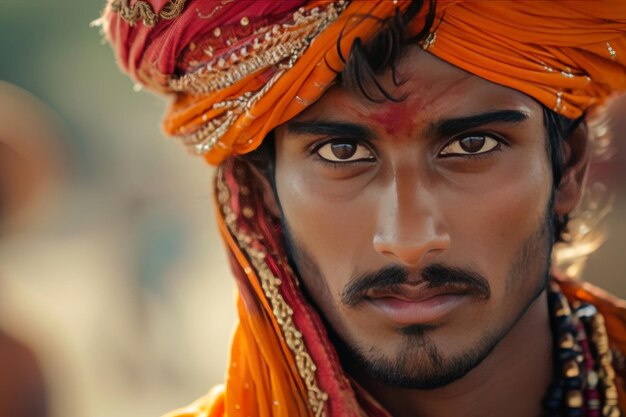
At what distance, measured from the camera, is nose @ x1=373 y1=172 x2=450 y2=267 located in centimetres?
256

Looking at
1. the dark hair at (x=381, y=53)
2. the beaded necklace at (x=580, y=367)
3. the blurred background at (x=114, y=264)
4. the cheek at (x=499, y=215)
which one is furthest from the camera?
the blurred background at (x=114, y=264)

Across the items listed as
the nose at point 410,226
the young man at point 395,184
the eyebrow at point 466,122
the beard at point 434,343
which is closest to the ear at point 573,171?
the young man at point 395,184

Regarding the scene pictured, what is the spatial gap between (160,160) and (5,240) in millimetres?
4730

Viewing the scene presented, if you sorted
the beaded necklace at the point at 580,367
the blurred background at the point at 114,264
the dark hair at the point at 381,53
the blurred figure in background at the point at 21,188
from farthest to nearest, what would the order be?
the blurred background at the point at 114,264 → the blurred figure in background at the point at 21,188 → the beaded necklace at the point at 580,367 → the dark hair at the point at 381,53

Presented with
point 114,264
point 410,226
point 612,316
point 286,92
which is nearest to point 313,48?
point 286,92

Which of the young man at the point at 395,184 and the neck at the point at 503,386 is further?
the neck at the point at 503,386

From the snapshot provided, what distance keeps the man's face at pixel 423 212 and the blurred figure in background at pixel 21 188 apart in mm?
2384

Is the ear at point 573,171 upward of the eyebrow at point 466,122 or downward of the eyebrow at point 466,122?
downward

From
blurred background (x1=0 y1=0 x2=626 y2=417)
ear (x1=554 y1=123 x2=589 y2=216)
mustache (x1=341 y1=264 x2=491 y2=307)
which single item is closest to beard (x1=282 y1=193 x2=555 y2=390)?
mustache (x1=341 y1=264 x2=491 y2=307)

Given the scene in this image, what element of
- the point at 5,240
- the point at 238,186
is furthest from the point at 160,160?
the point at 238,186

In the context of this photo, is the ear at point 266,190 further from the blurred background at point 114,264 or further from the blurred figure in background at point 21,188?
the blurred figure in background at point 21,188

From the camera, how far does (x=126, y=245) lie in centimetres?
859

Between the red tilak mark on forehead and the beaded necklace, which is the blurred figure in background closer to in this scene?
the beaded necklace

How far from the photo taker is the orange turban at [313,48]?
Answer: 2572mm
